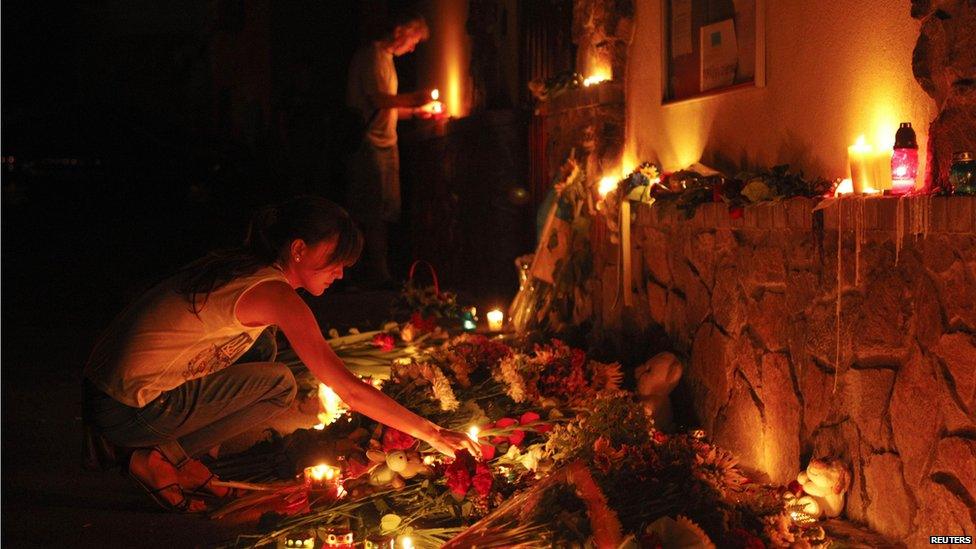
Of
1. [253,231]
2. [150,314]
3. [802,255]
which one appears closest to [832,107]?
[802,255]

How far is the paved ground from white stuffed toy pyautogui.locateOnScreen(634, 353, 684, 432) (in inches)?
74.0

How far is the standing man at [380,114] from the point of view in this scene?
31.9ft

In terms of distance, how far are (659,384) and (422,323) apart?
2.49m

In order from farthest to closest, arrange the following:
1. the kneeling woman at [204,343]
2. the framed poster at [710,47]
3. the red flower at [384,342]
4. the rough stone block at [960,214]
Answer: the red flower at [384,342] < the framed poster at [710,47] < the kneeling woman at [204,343] < the rough stone block at [960,214]

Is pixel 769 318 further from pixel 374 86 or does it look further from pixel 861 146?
pixel 374 86

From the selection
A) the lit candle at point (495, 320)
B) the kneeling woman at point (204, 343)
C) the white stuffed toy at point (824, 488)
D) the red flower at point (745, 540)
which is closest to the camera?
the red flower at point (745, 540)

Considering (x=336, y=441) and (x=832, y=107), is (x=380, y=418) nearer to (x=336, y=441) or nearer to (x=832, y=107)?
(x=336, y=441)

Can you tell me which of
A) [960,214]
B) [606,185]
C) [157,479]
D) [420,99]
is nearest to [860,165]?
[960,214]

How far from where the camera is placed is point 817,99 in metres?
4.06

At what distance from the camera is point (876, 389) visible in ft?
11.7

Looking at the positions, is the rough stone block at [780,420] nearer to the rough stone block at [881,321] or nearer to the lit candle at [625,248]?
the rough stone block at [881,321]

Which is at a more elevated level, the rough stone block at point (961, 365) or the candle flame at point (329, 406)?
the rough stone block at point (961, 365)

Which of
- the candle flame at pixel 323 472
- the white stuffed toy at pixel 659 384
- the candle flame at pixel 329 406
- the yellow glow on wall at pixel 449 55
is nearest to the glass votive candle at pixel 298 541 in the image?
the candle flame at pixel 323 472

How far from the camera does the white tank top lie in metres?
4.15
